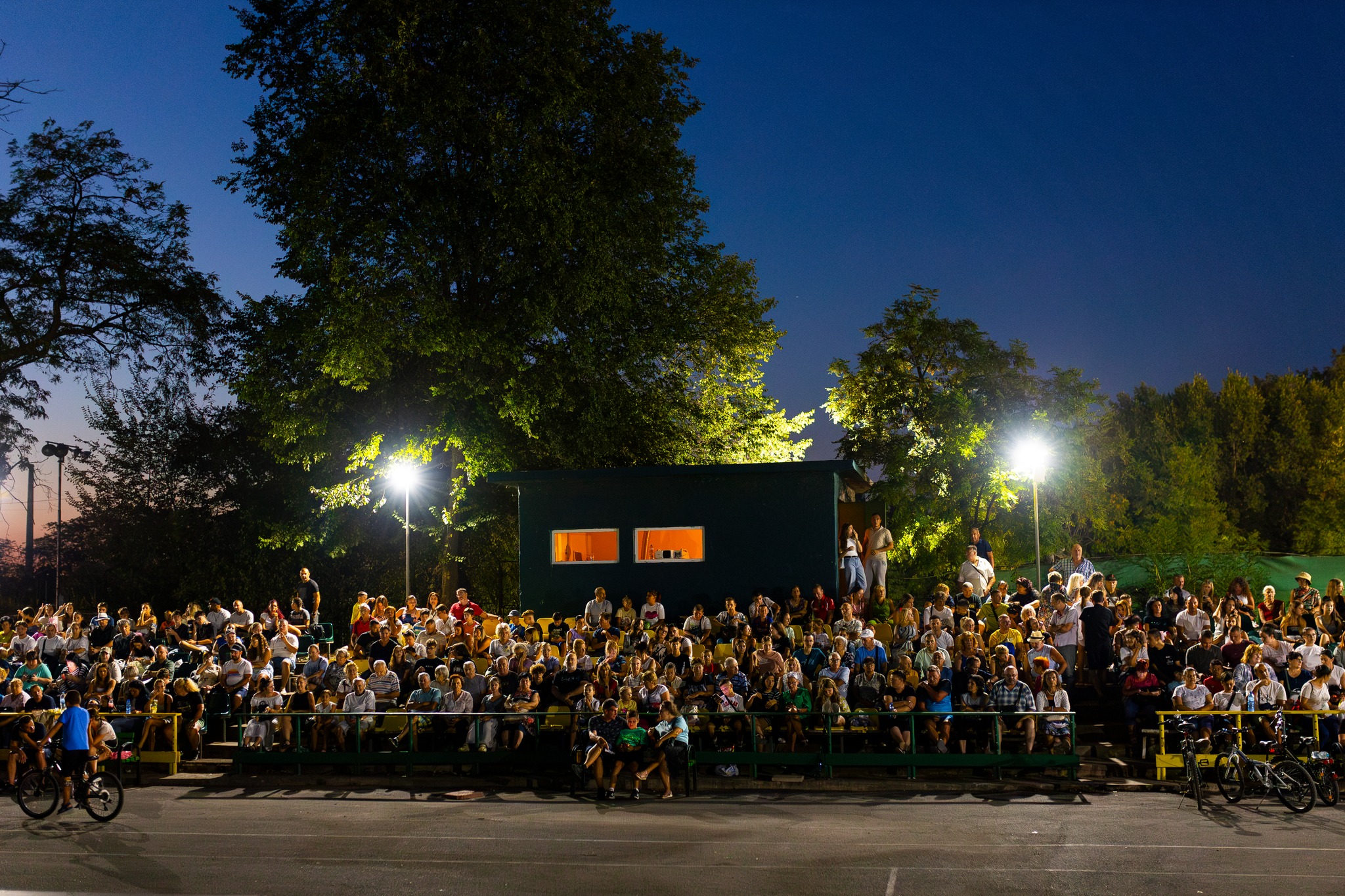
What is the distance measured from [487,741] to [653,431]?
1510 centimetres

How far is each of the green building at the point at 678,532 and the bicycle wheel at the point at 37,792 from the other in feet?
34.3

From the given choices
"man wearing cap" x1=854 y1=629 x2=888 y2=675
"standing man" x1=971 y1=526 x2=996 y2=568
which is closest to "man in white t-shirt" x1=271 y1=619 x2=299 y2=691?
"man wearing cap" x1=854 y1=629 x2=888 y2=675

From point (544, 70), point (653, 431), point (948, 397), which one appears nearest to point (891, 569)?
point (948, 397)

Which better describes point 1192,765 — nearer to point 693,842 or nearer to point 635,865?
point 693,842

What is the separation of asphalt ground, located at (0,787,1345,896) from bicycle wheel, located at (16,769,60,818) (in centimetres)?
29

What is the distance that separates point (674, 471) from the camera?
74.1 ft

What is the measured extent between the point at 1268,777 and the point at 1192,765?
858 millimetres

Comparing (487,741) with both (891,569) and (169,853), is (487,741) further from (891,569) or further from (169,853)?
(891,569)

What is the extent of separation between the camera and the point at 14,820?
1377 cm

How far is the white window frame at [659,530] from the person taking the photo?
22.7 m

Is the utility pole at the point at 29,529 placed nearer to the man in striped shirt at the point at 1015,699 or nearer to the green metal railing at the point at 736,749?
the green metal railing at the point at 736,749

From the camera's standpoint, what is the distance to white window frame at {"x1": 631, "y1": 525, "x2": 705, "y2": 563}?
22.7 metres

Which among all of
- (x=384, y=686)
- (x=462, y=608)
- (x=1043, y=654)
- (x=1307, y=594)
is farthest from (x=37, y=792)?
(x=1307, y=594)

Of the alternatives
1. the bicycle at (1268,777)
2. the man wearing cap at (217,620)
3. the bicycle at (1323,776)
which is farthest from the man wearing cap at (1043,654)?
the man wearing cap at (217,620)
